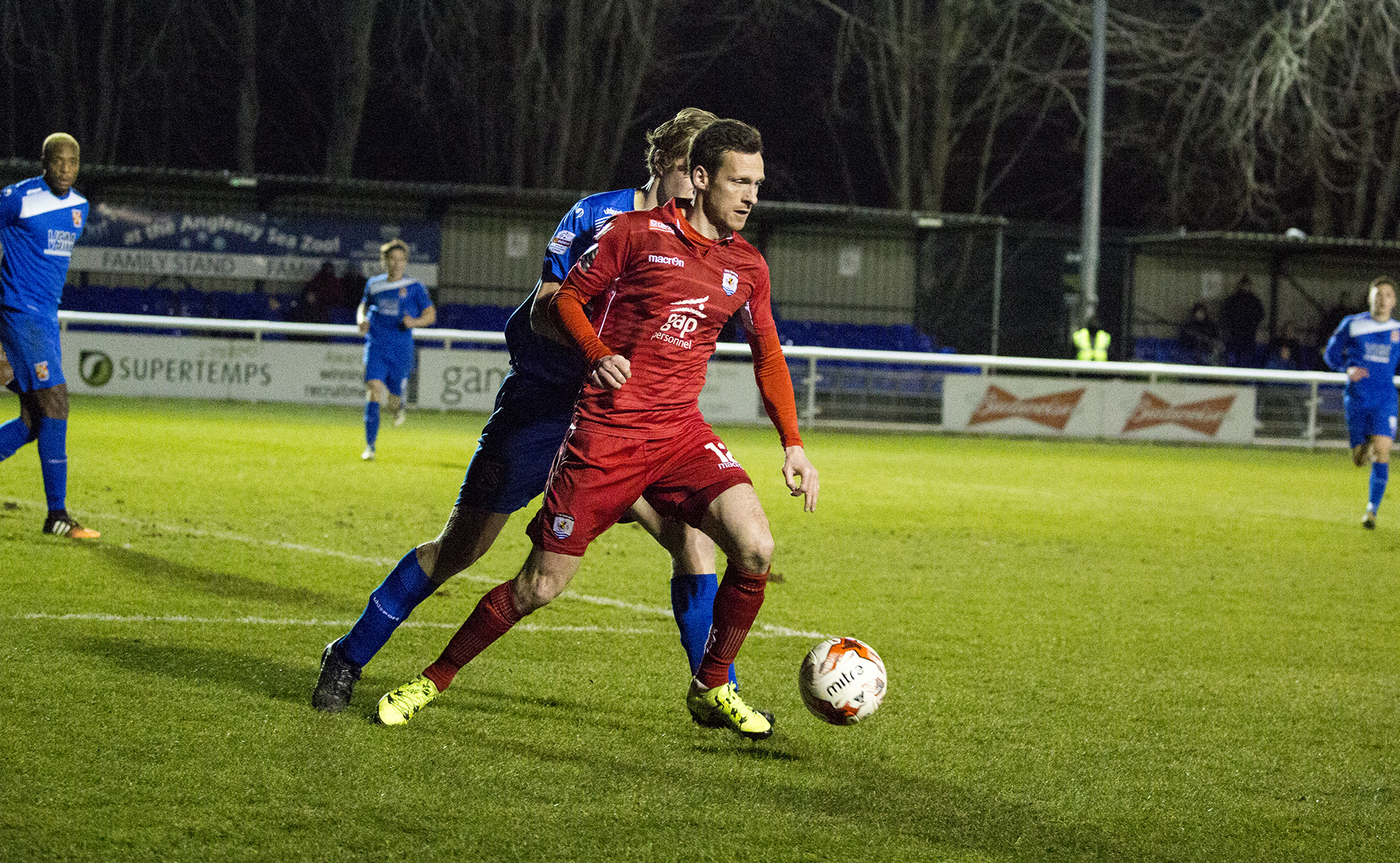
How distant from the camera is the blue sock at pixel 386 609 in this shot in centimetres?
476

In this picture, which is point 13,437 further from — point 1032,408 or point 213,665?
point 1032,408

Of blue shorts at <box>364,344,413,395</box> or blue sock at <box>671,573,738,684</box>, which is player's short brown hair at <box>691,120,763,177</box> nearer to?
blue sock at <box>671,573,738,684</box>

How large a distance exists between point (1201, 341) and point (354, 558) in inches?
943

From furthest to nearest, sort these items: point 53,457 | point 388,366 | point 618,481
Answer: point 388,366, point 53,457, point 618,481

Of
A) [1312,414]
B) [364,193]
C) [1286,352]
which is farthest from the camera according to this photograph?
[1286,352]

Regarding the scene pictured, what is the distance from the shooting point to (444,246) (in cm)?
2886

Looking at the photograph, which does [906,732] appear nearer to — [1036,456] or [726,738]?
[726,738]

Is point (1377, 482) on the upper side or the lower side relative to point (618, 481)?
lower

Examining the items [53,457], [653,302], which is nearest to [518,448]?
[653,302]

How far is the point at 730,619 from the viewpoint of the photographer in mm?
4652

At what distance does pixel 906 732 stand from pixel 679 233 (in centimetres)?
184

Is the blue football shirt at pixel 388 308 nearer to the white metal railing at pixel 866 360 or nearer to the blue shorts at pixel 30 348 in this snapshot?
the white metal railing at pixel 866 360

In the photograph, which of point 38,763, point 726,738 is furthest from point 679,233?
point 38,763

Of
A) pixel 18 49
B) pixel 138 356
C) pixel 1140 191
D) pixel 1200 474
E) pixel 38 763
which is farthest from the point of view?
pixel 1140 191
